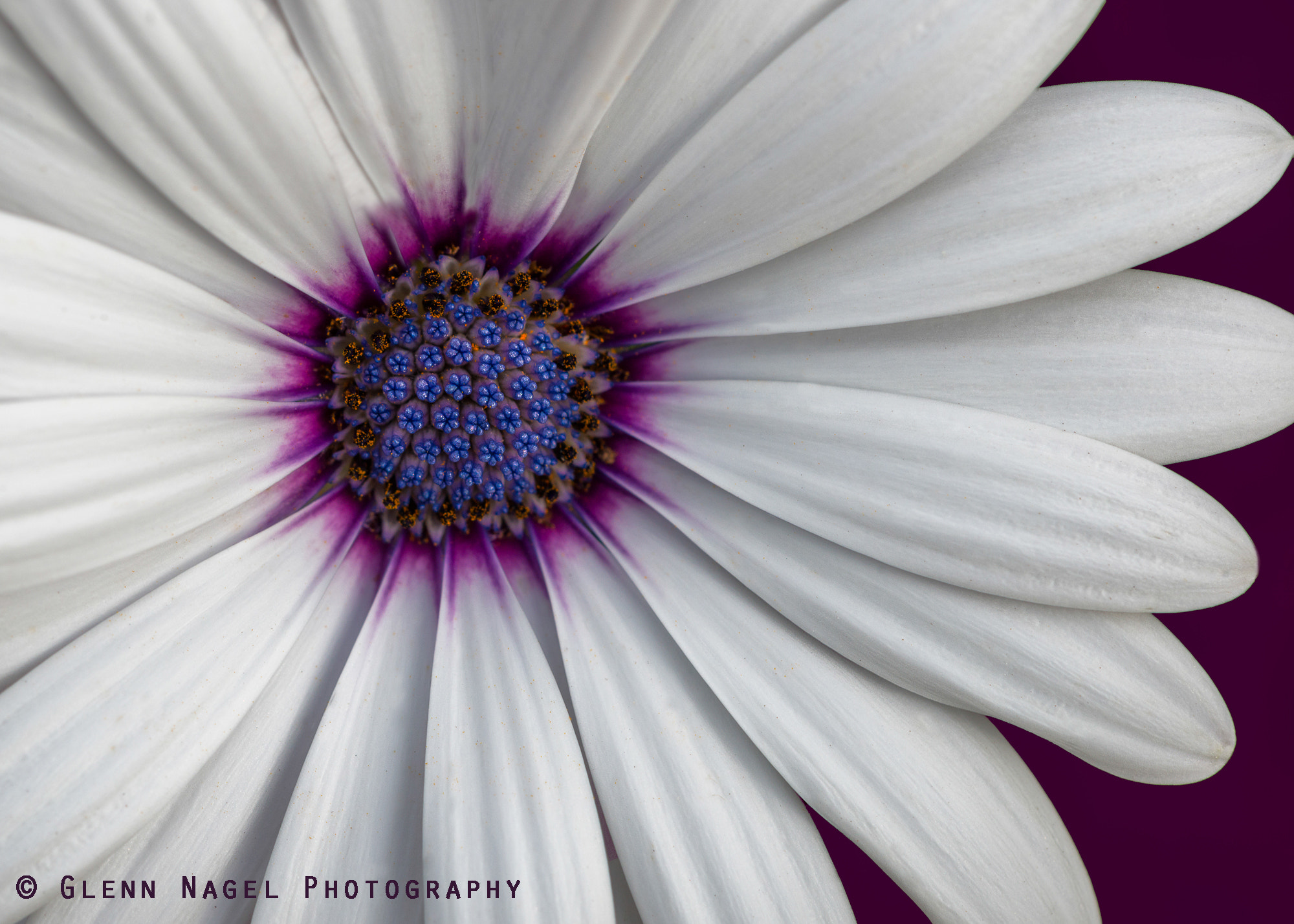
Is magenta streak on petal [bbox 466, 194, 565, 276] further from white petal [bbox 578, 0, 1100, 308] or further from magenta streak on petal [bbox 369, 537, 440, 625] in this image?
magenta streak on petal [bbox 369, 537, 440, 625]

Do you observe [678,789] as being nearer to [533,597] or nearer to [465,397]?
[533,597]

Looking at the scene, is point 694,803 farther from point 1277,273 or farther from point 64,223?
point 1277,273

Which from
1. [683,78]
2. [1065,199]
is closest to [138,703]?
[683,78]

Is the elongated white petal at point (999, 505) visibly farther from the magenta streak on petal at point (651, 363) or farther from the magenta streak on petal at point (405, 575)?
the magenta streak on petal at point (405, 575)

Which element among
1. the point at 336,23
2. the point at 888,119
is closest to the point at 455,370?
the point at 336,23

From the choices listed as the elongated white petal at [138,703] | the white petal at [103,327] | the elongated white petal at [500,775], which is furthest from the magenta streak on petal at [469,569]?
the white petal at [103,327]

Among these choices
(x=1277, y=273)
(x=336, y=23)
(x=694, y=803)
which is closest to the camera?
(x=336, y=23)
